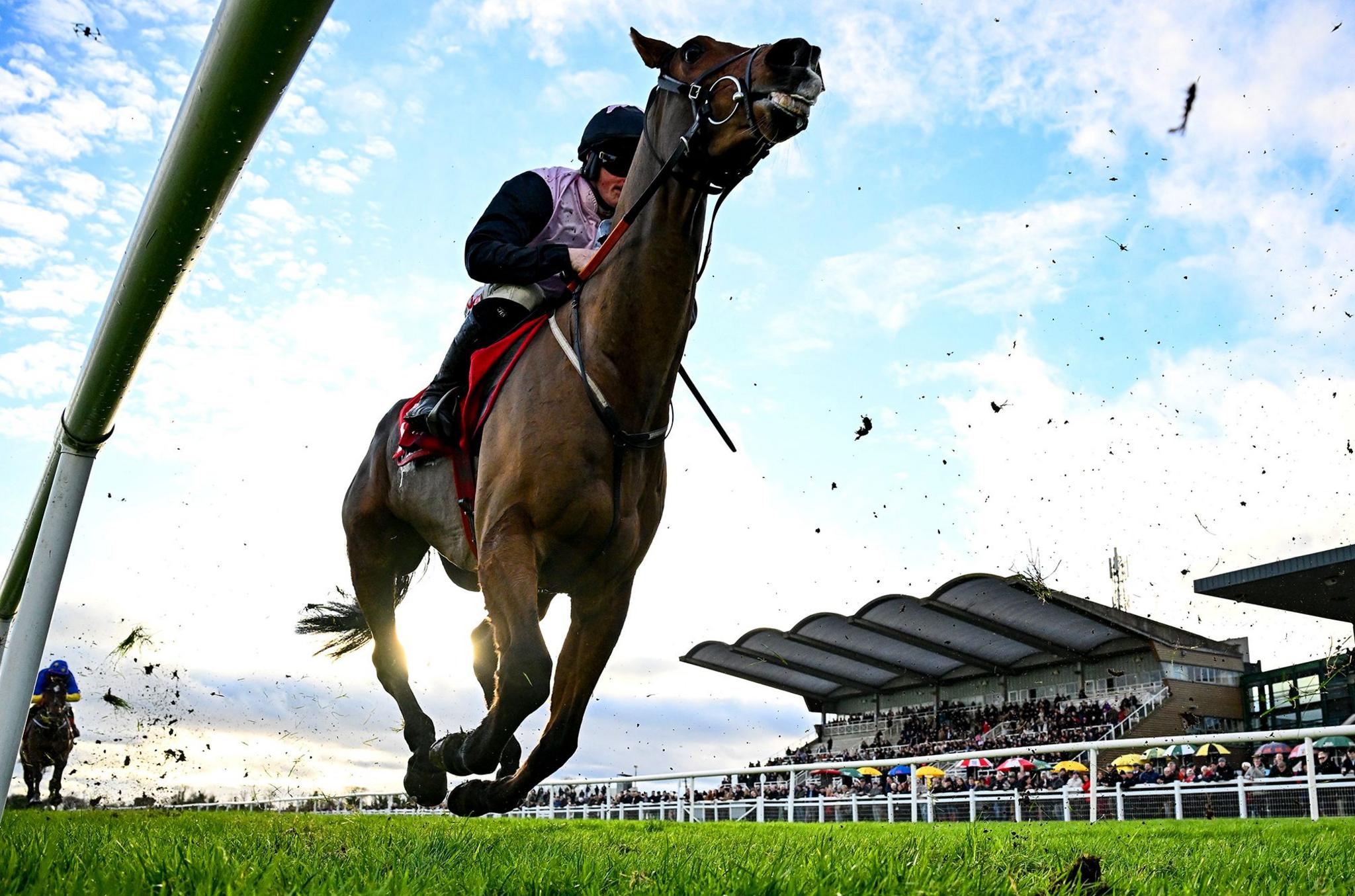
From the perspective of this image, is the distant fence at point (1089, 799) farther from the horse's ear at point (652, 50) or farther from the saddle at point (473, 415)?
the horse's ear at point (652, 50)

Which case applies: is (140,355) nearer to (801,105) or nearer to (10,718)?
(10,718)

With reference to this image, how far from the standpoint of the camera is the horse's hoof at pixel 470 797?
374 cm

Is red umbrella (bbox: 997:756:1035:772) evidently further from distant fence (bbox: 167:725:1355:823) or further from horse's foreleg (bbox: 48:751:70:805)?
horse's foreleg (bbox: 48:751:70:805)

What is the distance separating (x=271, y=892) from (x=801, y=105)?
249cm

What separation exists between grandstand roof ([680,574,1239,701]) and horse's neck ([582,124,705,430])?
27349mm

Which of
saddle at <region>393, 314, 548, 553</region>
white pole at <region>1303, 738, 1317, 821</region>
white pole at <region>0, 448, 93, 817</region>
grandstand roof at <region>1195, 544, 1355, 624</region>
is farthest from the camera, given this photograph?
grandstand roof at <region>1195, 544, 1355, 624</region>

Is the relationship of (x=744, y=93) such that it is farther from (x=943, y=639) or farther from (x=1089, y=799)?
(x=943, y=639)

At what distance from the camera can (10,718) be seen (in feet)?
9.82

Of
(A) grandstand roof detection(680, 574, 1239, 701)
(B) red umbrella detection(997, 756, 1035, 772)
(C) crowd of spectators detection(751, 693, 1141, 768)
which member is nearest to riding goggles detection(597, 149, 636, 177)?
(B) red umbrella detection(997, 756, 1035, 772)

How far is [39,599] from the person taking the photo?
9.96 ft

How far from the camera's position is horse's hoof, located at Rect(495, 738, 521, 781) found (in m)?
3.80

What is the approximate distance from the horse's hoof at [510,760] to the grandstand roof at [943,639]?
26.9 m

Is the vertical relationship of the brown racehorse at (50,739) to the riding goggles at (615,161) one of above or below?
below

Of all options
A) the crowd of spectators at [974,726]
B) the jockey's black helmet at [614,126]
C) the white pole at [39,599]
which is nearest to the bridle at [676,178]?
the jockey's black helmet at [614,126]
